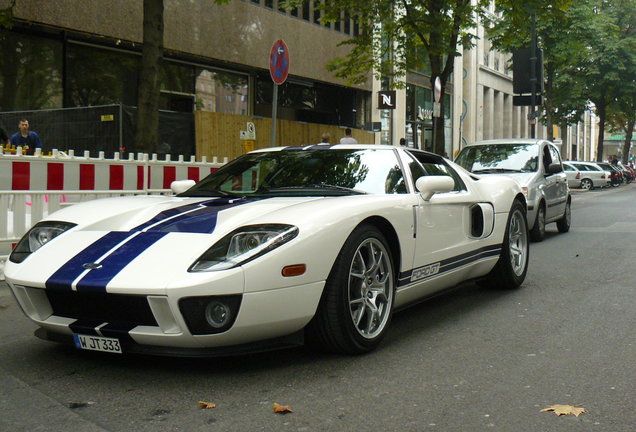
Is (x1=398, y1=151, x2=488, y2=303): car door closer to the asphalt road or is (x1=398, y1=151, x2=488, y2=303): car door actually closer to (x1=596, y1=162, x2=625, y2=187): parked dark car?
the asphalt road

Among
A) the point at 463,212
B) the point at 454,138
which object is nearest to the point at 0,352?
the point at 463,212

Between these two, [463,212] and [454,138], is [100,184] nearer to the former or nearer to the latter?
[463,212]

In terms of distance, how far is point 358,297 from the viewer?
14.2ft

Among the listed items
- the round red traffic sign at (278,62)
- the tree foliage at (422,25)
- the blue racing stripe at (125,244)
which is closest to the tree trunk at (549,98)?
the tree foliage at (422,25)

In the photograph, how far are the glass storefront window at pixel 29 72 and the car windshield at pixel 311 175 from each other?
10834mm

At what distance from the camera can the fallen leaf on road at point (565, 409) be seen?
11.0 ft

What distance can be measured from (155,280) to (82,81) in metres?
13.8

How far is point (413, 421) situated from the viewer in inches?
128

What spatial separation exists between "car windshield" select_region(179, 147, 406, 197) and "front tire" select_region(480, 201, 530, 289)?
1790mm

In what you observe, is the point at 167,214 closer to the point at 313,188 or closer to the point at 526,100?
the point at 313,188

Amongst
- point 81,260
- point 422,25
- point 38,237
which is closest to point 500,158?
point 422,25

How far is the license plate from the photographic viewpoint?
3768 millimetres

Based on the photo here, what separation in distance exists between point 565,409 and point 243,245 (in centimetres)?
167

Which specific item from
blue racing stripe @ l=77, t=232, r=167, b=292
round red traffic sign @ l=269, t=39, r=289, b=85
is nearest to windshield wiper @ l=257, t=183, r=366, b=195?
blue racing stripe @ l=77, t=232, r=167, b=292
